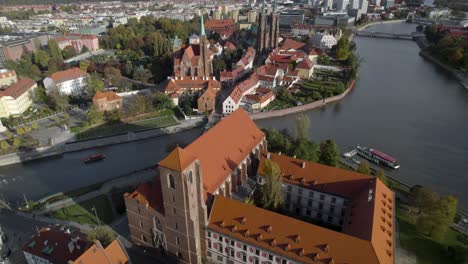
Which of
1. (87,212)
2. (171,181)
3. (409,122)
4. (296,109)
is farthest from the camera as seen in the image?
(296,109)

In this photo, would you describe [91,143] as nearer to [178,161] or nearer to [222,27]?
[178,161]

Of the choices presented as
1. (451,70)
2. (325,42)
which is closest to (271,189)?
(451,70)

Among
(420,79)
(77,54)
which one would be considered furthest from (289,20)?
(77,54)

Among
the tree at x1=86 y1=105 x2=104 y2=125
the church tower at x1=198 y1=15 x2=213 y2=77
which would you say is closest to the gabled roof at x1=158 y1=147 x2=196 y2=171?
the tree at x1=86 y1=105 x2=104 y2=125

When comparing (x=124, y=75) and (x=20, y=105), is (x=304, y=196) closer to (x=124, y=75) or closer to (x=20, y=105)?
(x=20, y=105)

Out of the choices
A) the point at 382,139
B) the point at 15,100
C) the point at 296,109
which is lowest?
the point at 382,139

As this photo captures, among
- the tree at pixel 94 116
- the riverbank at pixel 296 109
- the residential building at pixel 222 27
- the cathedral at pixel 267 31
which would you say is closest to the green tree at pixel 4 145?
the tree at pixel 94 116

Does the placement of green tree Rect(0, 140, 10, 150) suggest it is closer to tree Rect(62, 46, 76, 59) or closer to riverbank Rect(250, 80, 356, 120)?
riverbank Rect(250, 80, 356, 120)

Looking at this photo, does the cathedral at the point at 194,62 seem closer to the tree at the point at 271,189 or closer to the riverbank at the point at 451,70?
the tree at the point at 271,189
